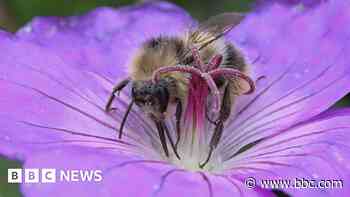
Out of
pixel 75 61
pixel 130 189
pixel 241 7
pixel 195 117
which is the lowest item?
pixel 130 189

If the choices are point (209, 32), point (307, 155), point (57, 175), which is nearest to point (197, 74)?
point (209, 32)

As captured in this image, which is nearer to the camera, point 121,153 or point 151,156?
point 121,153

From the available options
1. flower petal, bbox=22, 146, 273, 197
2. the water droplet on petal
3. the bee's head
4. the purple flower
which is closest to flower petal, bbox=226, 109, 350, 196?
the purple flower

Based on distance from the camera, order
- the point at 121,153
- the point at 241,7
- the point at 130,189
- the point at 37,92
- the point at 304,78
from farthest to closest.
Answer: the point at 241,7 < the point at 304,78 < the point at 37,92 < the point at 121,153 < the point at 130,189

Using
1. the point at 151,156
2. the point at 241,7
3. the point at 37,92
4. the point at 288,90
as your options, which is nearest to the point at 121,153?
the point at 151,156

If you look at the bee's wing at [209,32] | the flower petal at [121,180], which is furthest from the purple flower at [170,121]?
the bee's wing at [209,32]

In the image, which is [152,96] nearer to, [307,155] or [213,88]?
[213,88]

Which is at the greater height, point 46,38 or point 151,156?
point 46,38

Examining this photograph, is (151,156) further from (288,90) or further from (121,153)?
(288,90)

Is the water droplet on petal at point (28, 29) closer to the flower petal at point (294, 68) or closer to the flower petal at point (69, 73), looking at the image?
the flower petal at point (69, 73)
